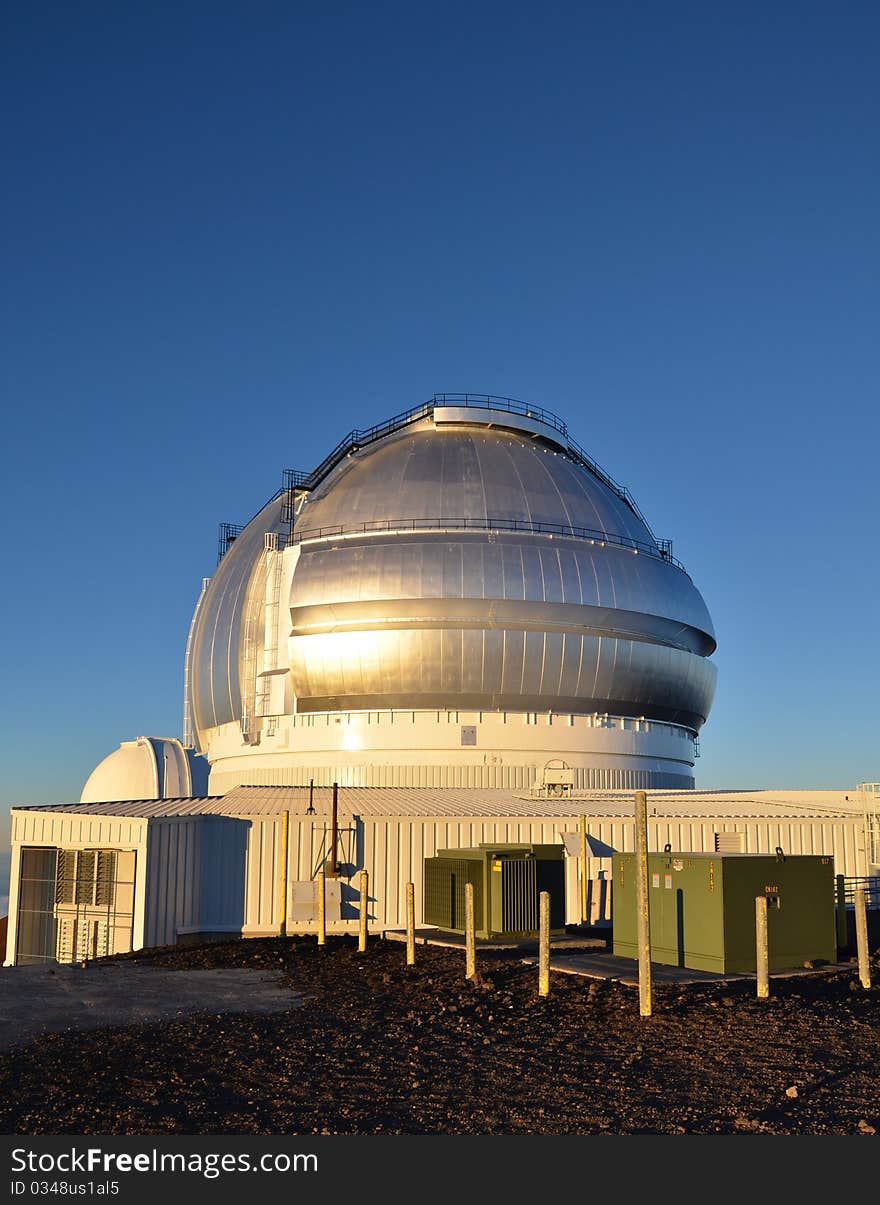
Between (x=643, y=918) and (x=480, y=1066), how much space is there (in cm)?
474

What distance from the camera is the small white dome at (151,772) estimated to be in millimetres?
50938

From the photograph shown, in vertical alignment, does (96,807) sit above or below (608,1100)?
above

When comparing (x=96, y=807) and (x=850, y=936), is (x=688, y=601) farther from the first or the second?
(x=96, y=807)

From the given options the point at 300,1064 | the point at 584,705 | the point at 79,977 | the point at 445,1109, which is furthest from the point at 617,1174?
the point at 584,705

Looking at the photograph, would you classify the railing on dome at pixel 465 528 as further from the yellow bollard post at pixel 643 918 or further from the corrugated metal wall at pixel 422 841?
the yellow bollard post at pixel 643 918

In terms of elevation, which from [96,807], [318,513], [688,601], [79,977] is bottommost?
[79,977]

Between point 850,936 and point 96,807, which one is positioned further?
point 96,807

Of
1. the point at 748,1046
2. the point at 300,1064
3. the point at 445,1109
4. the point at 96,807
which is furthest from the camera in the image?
the point at 96,807

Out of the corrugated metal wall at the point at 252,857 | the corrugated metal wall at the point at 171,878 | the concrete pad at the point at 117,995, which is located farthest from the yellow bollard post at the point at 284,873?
the concrete pad at the point at 117,995

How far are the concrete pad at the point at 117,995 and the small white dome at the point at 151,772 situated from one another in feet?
86.3

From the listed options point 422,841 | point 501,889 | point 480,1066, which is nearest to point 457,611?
point 422,841

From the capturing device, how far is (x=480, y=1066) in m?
13.9

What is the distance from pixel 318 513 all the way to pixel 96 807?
16.1 meters

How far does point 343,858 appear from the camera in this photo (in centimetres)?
3231
